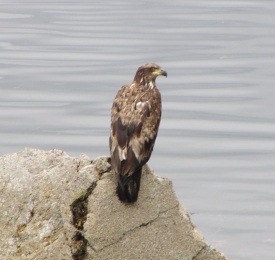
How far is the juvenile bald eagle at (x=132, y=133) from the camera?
321 inches

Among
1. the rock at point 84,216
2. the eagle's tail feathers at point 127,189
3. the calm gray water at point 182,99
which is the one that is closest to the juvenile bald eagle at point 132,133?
the eagle's tail feathers at point 127,189

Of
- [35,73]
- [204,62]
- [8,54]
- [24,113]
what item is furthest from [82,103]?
[8,54]

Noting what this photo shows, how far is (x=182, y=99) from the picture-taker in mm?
23734

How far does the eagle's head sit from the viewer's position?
938 centimetres

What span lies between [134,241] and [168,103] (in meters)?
15.3

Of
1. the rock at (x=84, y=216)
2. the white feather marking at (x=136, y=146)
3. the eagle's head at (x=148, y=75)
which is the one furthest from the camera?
the eagle's head at (x=148, y=75)

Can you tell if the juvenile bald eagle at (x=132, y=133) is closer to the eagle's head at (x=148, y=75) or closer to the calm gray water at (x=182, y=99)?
the eagle's head at (x=148, y=75)

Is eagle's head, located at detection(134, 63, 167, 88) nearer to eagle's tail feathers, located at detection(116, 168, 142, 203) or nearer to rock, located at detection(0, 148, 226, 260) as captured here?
rock, located at detection(0, 148, 226, 260)

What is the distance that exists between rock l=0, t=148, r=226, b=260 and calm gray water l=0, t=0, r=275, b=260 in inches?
204

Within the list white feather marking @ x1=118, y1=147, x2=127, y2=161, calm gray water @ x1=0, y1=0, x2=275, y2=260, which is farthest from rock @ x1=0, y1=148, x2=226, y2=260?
calm gray water @ x1=0, y1=0, x2=275, y2=260

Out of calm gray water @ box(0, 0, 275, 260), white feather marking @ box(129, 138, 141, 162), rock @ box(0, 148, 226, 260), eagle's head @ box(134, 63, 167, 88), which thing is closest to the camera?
rock @ box(0, 148, 226, 260)

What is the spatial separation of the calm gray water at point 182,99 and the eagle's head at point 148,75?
14.6 feet

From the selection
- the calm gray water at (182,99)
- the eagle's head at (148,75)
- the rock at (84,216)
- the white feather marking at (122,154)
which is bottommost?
the calm gray water at (182,99)

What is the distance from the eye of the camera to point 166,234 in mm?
8195
